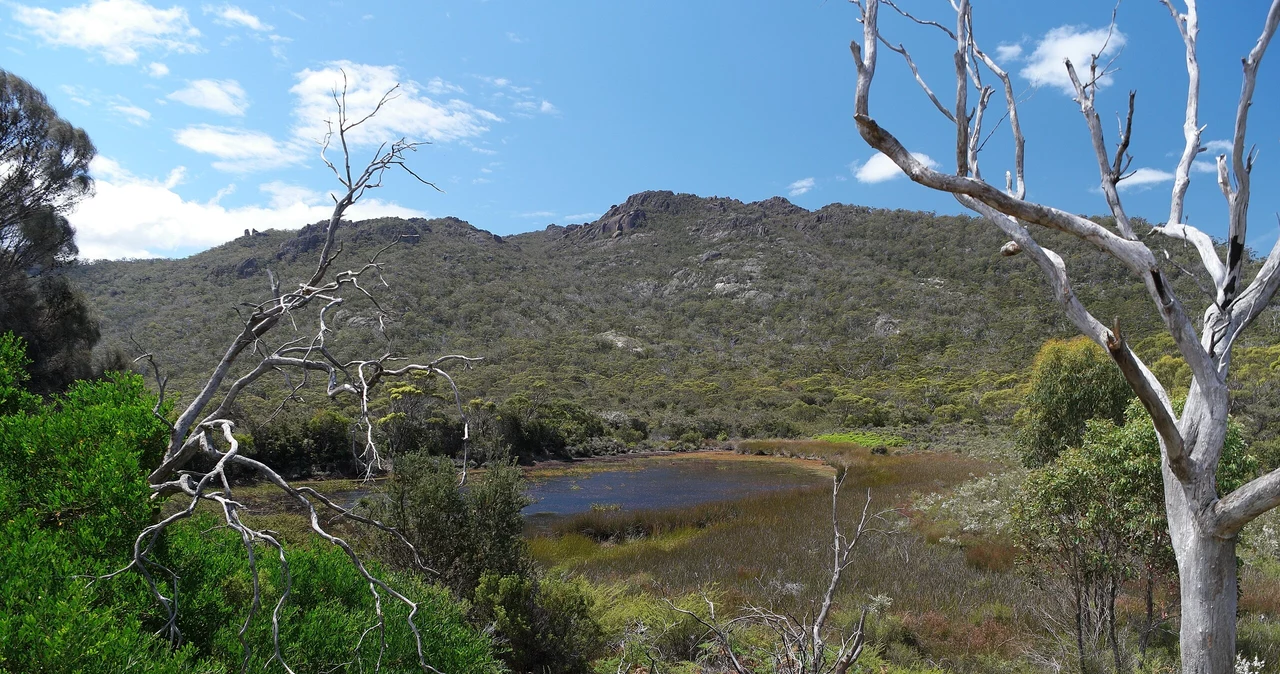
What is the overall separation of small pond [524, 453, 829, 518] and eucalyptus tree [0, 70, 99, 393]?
43.4 ft

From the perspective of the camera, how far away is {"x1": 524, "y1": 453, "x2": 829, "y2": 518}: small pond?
62.7 ft

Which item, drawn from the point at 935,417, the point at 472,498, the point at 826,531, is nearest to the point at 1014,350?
the point at 935,417

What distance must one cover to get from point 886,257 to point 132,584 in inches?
4006

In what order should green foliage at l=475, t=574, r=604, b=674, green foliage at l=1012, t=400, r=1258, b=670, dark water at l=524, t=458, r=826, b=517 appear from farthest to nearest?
dark water at l=524, t=458, r=826, b=517 → green foliage at l=475, t=574, r=604, b=674 → green foliage at l=1012, t=400, r=1258, b=670

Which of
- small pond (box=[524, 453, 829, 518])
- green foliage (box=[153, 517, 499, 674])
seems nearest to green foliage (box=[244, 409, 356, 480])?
small pond (box=[524, 453, 829, 518])

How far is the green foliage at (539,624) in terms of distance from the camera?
567 cm

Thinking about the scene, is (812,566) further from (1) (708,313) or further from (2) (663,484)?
(1) (708,313)

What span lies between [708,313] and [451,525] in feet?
264

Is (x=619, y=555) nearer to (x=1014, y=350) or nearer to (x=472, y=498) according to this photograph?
(x=472, y=498)

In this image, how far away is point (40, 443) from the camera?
3.17 m

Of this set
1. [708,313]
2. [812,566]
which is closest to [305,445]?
[812,566]

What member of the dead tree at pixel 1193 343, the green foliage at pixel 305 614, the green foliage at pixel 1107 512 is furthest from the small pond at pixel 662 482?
the dead tree at pixel 1193 343

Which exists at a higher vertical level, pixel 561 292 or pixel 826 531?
pixel 561 292

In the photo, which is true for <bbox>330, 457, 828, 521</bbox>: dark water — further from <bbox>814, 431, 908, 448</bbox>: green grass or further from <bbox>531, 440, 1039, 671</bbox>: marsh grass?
<bbox>814, 431, 908, 448</bbox>: green grass
